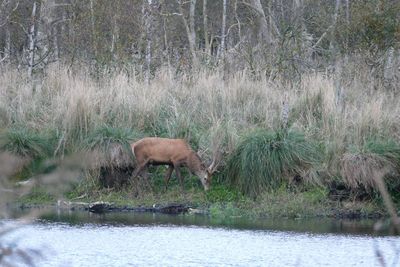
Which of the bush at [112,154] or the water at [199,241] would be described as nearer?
the water at [199,241]

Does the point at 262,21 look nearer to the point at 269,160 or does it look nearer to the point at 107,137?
the point at 107,137

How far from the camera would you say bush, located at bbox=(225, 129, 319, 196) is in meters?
16.5

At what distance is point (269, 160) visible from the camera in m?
16.4

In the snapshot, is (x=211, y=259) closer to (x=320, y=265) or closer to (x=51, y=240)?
(x=320, y=265)

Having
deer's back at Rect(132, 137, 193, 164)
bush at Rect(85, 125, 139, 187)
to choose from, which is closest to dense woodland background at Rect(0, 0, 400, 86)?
bush at Rect(85, 125, 139, 187)

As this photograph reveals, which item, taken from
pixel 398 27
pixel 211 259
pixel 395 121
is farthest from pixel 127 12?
pixel 211 259

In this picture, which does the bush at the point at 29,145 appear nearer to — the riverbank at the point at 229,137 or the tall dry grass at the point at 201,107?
the riverbank at the point at 229,137

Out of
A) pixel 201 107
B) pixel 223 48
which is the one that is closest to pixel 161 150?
pixel 201 107

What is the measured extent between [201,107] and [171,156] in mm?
2398

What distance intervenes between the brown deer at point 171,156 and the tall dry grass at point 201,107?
0.61m

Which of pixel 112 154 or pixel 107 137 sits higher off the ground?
pixel 107 137

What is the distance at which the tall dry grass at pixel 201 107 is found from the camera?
1758cm

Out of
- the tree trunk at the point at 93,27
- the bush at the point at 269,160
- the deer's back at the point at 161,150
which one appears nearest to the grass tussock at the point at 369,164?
the bush at the point at 269,160

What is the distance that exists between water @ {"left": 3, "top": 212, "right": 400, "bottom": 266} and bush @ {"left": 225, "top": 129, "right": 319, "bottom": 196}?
1.21 metres
